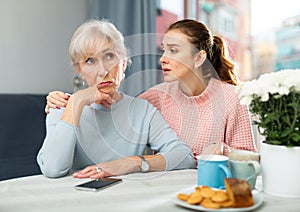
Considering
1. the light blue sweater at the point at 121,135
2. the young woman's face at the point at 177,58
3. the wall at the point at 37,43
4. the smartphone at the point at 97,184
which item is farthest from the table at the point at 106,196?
the wall at the point at 37,43

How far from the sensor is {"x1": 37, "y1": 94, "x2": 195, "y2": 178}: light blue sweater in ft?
4.22

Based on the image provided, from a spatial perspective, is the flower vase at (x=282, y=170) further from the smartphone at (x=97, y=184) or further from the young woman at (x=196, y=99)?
the smartphone at (x=97, y=184)

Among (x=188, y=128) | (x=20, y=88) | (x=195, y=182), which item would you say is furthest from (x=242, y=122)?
(x=20, y=88)

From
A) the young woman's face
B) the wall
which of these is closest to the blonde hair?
the young woman's face

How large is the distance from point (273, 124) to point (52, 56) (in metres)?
1.86

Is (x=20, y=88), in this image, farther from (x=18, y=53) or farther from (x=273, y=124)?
(x=273, y=124)

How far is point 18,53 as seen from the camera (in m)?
2.34

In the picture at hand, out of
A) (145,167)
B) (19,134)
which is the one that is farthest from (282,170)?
(19,134)

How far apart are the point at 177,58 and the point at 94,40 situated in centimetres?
30

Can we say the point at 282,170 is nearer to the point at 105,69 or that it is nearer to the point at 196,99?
the point at 196,99

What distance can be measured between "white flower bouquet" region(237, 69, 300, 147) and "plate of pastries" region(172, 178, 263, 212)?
0.17m

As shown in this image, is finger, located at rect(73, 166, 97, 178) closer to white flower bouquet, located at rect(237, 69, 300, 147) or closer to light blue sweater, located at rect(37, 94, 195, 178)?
light blue sweater, located at rect(37, 94, 195, 178)

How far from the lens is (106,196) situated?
95 cm

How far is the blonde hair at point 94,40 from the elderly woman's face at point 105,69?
0.05ft
